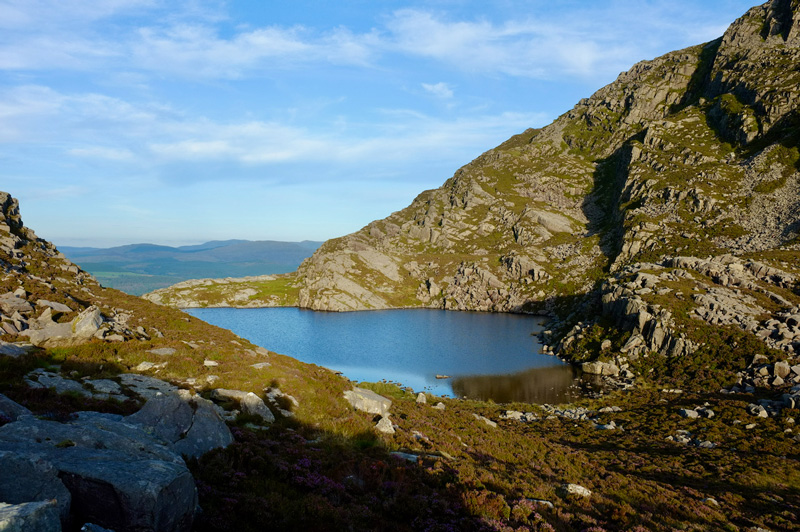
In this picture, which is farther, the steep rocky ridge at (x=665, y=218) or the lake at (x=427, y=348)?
the steep rocky ridge at (x=665, y=218)

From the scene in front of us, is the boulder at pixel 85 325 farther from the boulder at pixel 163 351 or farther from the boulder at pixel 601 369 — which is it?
the boulder at pixel 601 369

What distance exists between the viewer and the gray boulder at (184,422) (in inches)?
573

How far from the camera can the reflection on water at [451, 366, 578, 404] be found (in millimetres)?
58812

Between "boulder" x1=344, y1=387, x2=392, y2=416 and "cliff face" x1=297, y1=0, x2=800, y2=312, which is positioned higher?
"cliff face" x1=297, y1=0, x2=800, y2=312

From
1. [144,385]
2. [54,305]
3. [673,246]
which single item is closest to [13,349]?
[144,385]

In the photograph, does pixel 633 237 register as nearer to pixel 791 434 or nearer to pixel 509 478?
pixel 791 434

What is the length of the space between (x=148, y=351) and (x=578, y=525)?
27050 millimetres

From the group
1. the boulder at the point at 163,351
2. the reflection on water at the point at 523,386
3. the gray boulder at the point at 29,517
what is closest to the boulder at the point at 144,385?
the boulder at the point at 163,351

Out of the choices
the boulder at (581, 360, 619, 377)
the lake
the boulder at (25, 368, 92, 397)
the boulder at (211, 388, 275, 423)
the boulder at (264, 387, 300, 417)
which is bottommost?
the lake

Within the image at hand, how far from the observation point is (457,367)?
7575 cm

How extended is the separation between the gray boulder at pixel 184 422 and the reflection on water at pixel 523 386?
156 ft

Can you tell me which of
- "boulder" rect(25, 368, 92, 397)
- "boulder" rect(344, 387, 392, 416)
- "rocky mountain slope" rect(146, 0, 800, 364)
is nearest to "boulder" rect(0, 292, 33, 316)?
"boulder" rect(25, 368, 92, 397)

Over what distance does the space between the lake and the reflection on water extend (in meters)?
0.15

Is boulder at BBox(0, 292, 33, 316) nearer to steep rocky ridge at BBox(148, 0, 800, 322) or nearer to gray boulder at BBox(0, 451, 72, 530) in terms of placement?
gray boulder at BBox(0, 451, 72, 530)
